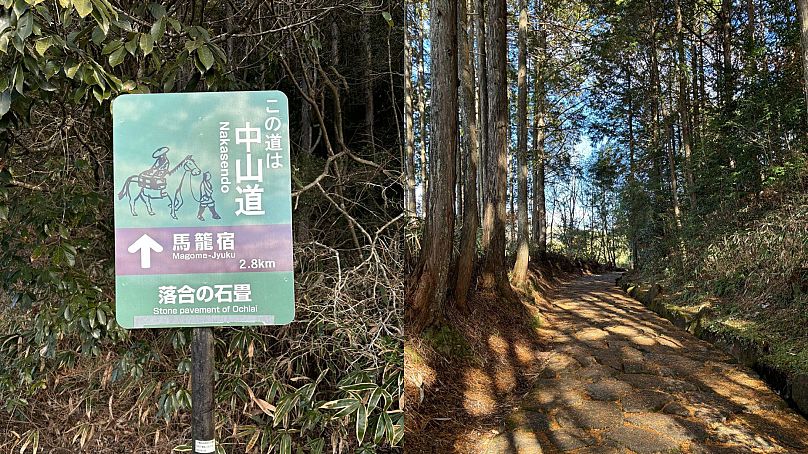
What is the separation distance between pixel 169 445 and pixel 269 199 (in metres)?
2.50

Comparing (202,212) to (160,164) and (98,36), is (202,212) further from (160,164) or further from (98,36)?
(98,36)

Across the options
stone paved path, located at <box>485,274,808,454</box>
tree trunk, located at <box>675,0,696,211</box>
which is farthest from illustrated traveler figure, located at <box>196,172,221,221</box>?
tree trunk, located at <box>675,0,696,211</box>

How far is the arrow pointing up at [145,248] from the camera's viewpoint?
1945mm

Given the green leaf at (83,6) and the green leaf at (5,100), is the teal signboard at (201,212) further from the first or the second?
the green leaf at (5,100)

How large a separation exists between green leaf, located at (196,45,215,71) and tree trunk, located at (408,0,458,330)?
2796 mm

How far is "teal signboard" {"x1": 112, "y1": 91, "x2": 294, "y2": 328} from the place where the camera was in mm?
1938

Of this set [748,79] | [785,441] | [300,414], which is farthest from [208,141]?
[748,79]

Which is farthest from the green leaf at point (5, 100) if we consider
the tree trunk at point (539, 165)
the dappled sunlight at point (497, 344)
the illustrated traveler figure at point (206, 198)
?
the tree trunk at point (539, 165)

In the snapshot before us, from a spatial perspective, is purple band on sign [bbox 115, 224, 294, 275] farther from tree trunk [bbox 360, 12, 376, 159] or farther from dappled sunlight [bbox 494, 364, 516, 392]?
tree trunk [bbox 360, 12, 376, 159]

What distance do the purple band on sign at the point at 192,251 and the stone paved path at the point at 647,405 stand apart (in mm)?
2475

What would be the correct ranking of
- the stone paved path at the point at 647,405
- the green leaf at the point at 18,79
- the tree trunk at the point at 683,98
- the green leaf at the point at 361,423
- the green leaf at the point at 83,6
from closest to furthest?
the green leaf at the point at 83,6, the green leaf at the point at 18,79, the green leaf at the point at 361,423, the stone paved path at the point at 647,405, the tree trunk at the point at 683,98

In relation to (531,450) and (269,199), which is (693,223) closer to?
(531,450)

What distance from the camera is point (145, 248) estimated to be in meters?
1.95

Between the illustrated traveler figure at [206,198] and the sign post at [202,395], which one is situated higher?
the illustrated traveler figure at [206,198]
